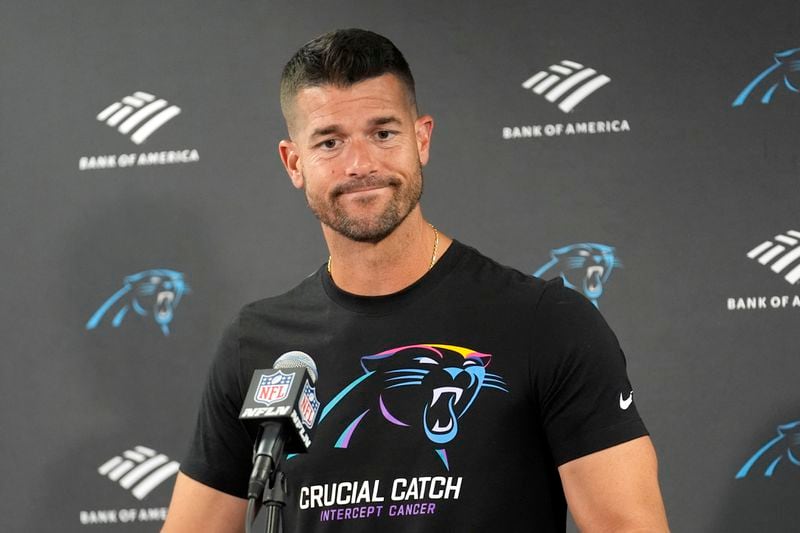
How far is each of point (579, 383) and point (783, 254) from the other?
121 cm

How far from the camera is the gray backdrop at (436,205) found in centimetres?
273

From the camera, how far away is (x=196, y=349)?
299 cm

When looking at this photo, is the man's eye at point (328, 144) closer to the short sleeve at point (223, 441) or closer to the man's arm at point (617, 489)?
the short sleeve at point (223, 441)

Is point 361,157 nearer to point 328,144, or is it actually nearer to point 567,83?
point 328,144

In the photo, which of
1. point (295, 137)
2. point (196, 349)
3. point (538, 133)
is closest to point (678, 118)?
point (538, 133)

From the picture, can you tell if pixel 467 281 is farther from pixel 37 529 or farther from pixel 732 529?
pixel 37 529

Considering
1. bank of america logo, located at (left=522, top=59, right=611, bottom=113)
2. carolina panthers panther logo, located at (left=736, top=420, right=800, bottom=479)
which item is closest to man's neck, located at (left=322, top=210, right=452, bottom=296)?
bank of america logo, located at (left=522, top=59, right=611, bottom=113)

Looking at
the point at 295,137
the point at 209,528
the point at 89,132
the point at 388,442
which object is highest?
the point at 89,132

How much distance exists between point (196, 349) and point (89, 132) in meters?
0.70

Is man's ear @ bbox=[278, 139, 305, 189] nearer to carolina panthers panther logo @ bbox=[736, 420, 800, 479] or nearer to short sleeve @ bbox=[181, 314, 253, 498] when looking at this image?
short sleeve @ bbox=[181, 314, 253, 498]

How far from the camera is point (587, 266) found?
9.25ft

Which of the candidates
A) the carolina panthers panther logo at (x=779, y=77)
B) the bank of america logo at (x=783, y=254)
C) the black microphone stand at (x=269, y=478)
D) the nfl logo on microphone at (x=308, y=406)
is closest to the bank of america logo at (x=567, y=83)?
the carolina panthers panther logo at (x=779, y=77)

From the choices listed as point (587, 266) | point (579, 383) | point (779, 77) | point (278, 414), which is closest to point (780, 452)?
point (587, 266)

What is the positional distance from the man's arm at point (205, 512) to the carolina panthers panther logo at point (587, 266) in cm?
118
